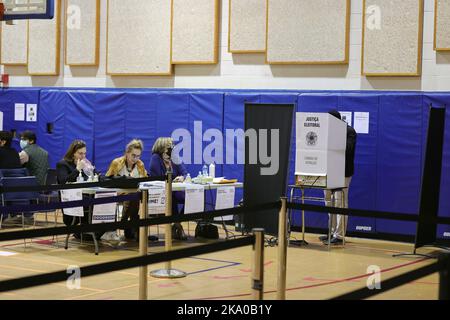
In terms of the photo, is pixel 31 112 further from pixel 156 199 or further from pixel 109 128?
pixel 156 199

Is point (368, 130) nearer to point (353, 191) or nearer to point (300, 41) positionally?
point (353, 191)

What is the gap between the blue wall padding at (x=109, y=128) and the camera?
1534 centimetres

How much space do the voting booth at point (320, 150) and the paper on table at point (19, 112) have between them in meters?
7.48

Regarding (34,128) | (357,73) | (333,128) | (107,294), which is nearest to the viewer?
(107,294)

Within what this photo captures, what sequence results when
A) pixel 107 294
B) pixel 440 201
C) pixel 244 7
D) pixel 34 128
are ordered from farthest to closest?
1. pixel 34 128
2. pixel 244 7
3. pixel 440 201
4. pixel 107 294

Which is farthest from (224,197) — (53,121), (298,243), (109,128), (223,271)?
(53,121)

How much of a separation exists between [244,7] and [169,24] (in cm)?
166

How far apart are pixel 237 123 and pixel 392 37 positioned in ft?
9.49

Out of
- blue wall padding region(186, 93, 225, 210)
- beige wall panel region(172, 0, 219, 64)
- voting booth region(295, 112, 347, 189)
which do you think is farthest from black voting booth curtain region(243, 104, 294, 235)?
beige wall panel region(172, 0, 219, 64)

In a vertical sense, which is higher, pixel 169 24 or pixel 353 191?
pixel 169 24

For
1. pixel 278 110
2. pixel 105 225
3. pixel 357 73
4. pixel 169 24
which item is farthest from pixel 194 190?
pixel 105 225

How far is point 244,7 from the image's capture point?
14.3 metres

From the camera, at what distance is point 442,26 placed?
12281mm

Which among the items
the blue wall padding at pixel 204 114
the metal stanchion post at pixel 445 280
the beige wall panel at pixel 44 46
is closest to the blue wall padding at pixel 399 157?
the blue wall padding at pixel 204 114
